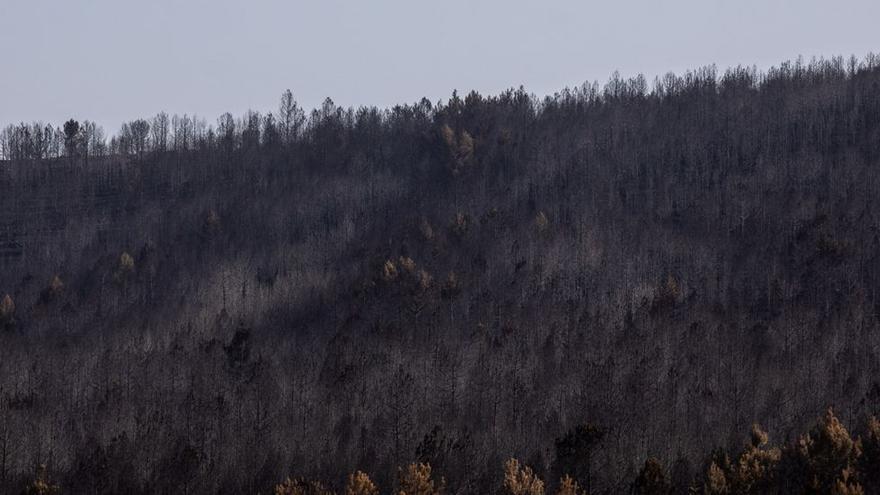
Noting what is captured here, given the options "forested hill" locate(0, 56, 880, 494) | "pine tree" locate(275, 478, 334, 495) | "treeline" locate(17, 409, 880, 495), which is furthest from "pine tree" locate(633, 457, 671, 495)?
"pine tree" locate(275, 478, 334, 495)

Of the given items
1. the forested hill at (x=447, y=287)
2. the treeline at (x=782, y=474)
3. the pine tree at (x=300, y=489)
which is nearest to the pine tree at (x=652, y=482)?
the treeline at (x=782, y=474)

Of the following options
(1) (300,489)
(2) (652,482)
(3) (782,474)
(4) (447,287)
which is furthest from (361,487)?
(4) (447,287)

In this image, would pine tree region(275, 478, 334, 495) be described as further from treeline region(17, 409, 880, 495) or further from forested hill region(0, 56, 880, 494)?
forested hill region(0, 56, 880, 494)

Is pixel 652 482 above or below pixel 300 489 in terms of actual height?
above

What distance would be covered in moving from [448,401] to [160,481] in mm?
17869

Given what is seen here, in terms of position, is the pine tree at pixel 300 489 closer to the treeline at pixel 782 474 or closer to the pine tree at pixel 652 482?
the treeline at pixel 782 474

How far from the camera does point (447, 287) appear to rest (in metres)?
71.3

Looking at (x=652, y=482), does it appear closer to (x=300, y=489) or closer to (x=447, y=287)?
(x=300, y=489)

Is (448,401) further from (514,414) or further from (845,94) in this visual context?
(845,94)

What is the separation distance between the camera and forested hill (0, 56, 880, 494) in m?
44.9

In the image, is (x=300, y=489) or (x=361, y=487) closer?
(x=361, y=487)

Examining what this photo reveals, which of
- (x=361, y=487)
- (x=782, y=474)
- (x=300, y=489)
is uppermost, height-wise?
(x=782, y=474)

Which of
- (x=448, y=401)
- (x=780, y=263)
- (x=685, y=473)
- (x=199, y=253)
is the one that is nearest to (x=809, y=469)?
(x=685, y=473)

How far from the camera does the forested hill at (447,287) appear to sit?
44875 mm
